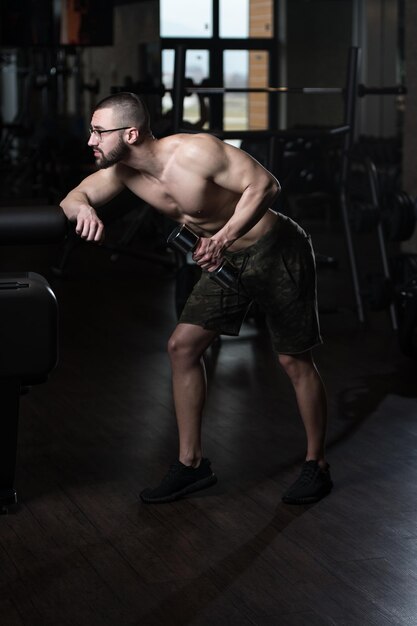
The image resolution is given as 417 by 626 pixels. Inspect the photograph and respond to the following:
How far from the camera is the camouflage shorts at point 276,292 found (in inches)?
117

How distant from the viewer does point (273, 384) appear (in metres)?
4.40

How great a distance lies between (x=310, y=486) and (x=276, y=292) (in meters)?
0.56

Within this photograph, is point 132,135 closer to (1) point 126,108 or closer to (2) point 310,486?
(1) point 126,108

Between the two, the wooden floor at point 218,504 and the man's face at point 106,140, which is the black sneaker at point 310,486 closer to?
the wooden floor at point 218,504

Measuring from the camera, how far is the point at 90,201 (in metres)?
2.82

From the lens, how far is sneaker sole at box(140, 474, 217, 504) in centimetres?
306

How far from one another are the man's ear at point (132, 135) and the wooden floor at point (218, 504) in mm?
1002

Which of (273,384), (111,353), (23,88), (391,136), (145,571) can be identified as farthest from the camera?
(391,136)

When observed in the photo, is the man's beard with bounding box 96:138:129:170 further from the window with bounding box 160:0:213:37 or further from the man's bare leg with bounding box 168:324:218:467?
the window with bounding box 160:0:213:37

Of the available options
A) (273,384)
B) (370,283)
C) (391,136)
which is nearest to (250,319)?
(370,283)

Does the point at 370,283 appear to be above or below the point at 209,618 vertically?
above

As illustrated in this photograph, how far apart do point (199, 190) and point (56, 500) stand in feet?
3.19

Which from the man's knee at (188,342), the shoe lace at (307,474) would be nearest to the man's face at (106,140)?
the man's knee at (188,342)

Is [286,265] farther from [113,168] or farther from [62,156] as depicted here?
[62,156]
